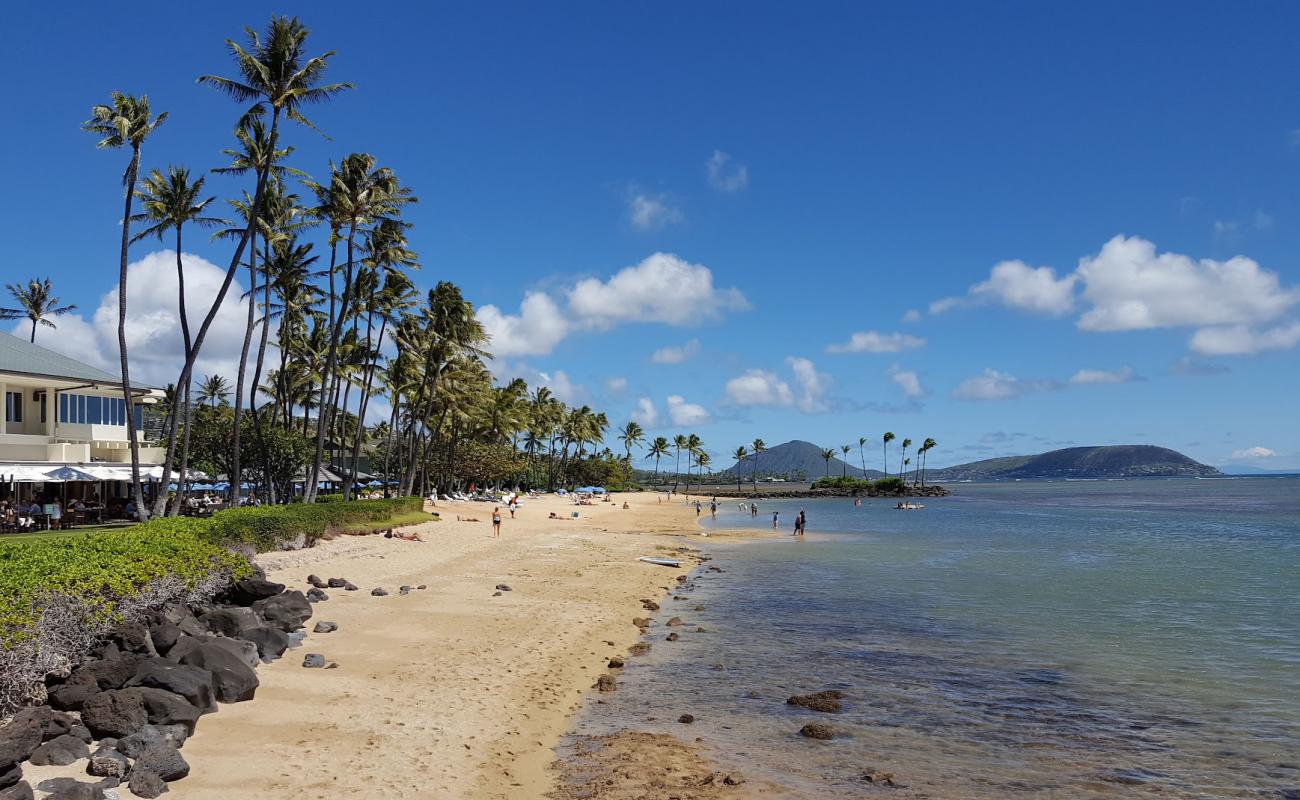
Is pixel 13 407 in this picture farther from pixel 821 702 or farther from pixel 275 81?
pixel 821 702

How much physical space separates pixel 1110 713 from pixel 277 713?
44.8ft

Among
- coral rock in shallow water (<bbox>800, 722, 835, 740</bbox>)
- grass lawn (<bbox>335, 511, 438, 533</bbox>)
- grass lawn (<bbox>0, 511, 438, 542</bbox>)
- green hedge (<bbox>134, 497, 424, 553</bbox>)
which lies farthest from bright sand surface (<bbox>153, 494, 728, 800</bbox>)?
grass lawn (<bbox>0, 511, 438, 542</bbox>)

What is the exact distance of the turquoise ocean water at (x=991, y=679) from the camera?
455 inches

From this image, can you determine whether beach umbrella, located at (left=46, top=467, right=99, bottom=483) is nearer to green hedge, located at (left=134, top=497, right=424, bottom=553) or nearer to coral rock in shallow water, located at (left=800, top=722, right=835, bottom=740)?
green hedge, located at (left=134, top=497, right=424, bottom=553)

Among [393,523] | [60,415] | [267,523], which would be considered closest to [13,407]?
[60,415]

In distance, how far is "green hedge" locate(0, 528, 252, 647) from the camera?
10.7m

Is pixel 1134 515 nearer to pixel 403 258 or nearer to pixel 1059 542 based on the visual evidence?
pixel 1059 542

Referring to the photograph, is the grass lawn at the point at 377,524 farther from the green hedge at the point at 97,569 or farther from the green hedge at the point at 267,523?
the green hedge at the point at 97,569

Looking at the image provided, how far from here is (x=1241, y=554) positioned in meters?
44.6

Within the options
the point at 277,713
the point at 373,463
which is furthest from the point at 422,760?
the point at 373,463

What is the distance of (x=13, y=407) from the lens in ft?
→ 119

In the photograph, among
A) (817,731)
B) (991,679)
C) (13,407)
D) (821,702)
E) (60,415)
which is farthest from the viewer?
(60,415)

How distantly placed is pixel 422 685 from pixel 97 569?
5.41 meters

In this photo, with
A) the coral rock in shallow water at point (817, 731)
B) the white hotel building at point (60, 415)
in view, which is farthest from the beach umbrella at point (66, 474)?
the coral rock in shallow water at point (817, 731)
